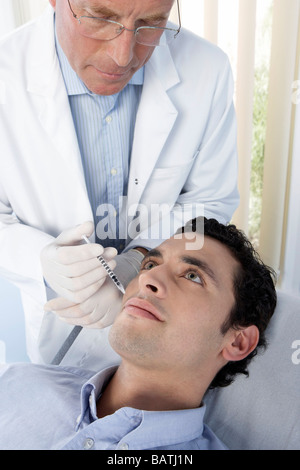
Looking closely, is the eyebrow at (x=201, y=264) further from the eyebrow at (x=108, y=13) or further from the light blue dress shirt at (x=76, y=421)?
the eyebrow at (x=108, y=13)

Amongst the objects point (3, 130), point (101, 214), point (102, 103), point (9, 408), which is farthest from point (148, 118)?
point (9, 408)

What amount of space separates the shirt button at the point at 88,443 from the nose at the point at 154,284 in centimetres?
38

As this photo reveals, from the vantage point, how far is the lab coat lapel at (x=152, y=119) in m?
1.56

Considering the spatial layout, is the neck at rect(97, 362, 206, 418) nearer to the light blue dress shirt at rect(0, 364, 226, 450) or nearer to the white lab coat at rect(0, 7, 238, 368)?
the light blue dress shirt at rect(0, 364, 226, 450)

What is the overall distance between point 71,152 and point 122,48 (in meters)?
0.40

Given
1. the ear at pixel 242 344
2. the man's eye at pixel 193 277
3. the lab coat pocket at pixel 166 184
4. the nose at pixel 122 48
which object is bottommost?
the ear at pixel 242 344

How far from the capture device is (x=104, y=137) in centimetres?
153

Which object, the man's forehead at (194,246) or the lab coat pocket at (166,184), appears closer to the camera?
the man's forehead at (194,246)

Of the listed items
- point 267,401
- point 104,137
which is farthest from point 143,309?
point 104,137

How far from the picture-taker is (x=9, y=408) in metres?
1.29

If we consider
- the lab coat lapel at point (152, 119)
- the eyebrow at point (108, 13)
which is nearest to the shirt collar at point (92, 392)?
the lab coat lapel at point (152, 119)

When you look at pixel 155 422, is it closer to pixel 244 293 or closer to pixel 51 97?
pixel 244 293

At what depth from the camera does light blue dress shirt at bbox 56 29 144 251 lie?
1499 millimetres
